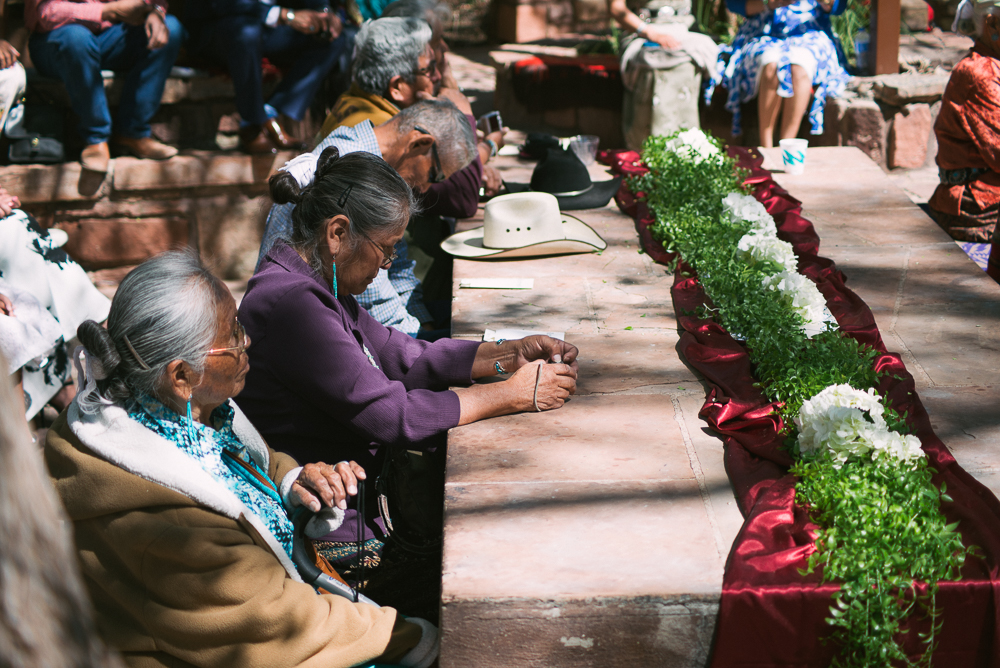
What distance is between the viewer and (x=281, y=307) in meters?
A: 2.43

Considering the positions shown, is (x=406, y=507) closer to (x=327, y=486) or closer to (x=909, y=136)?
(x=327, y=486)

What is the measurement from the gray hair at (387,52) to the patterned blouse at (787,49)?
3158 millimetres

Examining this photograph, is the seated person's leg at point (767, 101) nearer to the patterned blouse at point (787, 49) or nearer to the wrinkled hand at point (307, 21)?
the patterned blouse at point (787, 49)

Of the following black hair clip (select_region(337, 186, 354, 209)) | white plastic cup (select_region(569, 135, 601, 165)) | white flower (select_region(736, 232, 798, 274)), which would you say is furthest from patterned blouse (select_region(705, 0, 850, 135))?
black hair clip (select_region(337, 186, 354, 209))

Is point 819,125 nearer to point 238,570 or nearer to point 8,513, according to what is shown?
point 238,570

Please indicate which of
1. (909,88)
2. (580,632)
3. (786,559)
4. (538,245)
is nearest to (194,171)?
(538,245)

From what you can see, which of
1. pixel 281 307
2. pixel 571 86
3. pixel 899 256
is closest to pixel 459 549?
pixel 281 307

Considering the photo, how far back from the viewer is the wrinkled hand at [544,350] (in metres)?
2.80

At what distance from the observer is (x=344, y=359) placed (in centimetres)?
242

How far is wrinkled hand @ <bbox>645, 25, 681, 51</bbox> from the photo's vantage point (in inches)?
253

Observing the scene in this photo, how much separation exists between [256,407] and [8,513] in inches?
69.3

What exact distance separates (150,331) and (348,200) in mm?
858

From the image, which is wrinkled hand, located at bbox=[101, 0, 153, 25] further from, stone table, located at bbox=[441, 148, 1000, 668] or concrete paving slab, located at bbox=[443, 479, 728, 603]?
concrete paving slab, located at bbox=[443, 479, 728, 603]

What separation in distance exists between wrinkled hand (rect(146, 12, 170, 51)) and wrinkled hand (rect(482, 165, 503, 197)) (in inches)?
85.1
